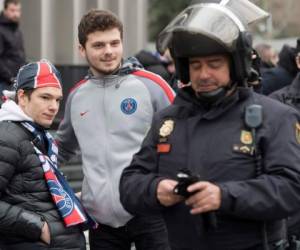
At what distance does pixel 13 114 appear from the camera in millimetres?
4512

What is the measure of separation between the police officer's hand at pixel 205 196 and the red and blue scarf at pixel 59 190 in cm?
155

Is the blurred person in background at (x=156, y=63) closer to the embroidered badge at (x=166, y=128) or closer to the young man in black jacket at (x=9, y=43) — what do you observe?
the young man in black jacket at (x=9, y=43)

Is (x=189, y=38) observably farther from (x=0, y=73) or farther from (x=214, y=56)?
(x=0, y=73)

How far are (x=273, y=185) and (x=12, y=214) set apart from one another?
1755 mm

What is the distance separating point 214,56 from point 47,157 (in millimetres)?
1576

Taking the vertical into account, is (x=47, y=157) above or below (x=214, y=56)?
below

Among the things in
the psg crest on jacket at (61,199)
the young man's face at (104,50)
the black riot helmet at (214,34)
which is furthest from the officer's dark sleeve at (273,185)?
the young man's face at (104,50)

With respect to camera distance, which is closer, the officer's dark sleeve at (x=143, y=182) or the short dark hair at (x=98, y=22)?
the officer's dark sleeve at (x=143, y=182)

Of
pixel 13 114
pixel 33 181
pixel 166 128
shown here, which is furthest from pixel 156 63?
pixel 166 128

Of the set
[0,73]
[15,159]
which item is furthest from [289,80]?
[15,159]

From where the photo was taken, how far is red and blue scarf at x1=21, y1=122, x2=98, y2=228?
4.43 meters

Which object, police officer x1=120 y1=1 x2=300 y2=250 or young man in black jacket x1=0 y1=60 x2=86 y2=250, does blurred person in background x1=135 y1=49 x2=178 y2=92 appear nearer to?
young man in black jacket x1=0 y1=60 x2=86 y2=250

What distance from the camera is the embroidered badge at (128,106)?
464 cm

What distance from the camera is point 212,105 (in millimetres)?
3270
